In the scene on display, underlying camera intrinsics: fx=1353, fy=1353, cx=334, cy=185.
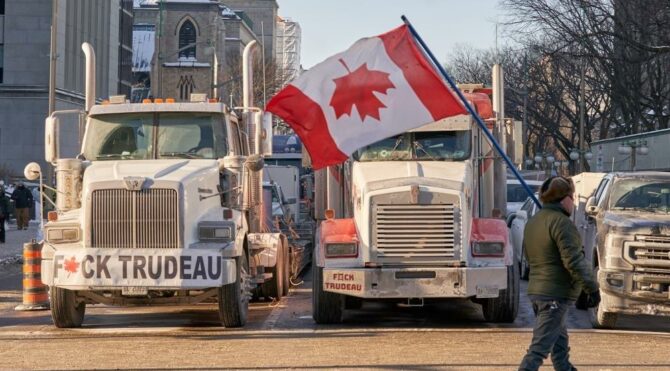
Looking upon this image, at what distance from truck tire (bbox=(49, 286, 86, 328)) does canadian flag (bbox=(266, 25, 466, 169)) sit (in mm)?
4553

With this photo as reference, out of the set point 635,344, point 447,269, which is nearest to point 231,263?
point 447,269

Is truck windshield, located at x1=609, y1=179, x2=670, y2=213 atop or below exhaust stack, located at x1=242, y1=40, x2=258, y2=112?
below

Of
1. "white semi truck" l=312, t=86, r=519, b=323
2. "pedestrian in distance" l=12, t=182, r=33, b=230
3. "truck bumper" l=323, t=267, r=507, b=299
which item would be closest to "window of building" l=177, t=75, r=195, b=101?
"pedestrian in distance" l=12, t=182, r=33, b=230

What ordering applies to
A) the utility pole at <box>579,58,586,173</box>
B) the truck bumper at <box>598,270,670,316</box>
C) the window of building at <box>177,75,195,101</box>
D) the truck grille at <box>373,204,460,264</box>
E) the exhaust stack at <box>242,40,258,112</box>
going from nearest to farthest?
the truck bumper at <box>598,270,670,316</box>
the truck grille at <box>373,204,460,264</box>
the exhaust stack at <box>242,40,258,112</box>
the utility pole at <box>579,58,586,173</box>
the window of building at <box>177,75,195,101</box>

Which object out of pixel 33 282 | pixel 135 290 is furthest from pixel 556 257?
pixel 33 282

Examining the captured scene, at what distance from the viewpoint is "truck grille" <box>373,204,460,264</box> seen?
16.1 m

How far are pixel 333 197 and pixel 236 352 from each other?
3939 mm

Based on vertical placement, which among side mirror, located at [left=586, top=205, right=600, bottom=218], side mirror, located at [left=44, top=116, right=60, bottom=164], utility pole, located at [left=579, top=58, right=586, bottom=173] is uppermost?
utility pole, located at [left=579, top=58, right=586, bottom=173]

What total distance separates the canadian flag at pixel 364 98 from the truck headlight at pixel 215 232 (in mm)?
3102

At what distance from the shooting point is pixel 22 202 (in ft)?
153

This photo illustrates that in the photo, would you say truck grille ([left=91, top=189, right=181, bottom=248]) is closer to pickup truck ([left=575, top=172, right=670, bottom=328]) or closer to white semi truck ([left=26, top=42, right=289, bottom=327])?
white semi truck ([left=26, top=42, right=289, bottom=327])

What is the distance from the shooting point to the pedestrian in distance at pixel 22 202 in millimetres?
45669

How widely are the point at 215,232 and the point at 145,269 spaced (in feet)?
3.14

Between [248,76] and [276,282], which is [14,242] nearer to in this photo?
[276,282]
